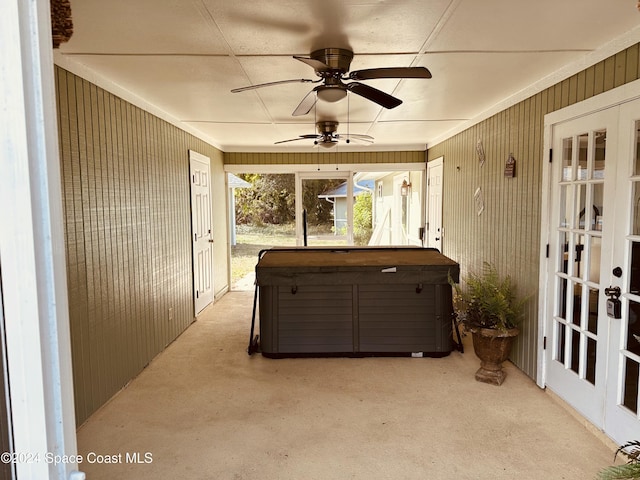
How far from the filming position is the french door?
2.37 metres

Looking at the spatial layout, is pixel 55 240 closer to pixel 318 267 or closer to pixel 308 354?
pixel 318 267

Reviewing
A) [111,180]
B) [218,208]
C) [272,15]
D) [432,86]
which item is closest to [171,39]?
[272,15]

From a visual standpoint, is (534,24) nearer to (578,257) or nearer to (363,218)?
(578,257)

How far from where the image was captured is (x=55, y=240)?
64 centimetres

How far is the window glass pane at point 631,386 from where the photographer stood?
2361mm

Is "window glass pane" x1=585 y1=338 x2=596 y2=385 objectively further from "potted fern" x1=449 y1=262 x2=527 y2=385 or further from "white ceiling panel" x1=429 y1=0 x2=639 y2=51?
"white ceiling panel" x1=429 y1=0 x2=639 y2=51

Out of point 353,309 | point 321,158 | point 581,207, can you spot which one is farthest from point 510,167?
point 321,158

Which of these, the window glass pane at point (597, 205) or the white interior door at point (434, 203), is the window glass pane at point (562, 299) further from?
the white interior door at point (434, 203)

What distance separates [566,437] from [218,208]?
Result: 17.7 ft

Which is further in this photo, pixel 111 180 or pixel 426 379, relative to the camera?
pixel 426 379

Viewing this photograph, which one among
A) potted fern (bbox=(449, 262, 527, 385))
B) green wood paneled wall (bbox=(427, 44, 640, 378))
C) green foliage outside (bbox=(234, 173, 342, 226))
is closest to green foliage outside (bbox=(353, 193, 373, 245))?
Answer: green foliage outside (bbox=(234, 173, 342, 226))

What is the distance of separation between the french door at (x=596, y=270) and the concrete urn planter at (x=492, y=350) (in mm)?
294

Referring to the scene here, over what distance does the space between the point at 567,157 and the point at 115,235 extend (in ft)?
11.2

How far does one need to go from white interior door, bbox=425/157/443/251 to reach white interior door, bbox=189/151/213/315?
3.37 metres
